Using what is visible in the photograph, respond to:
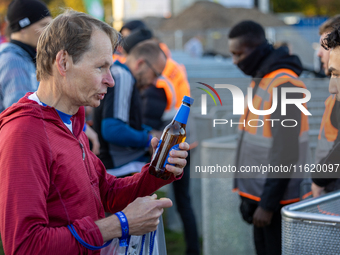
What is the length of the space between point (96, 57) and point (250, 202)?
189 centimetres

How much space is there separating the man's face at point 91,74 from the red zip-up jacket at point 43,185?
4.6 inches

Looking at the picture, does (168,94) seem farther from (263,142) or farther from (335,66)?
(335,66)

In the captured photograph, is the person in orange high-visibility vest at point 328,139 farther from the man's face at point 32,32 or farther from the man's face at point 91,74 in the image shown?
the man's face at point 32,32

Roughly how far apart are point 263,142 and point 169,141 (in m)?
1.25

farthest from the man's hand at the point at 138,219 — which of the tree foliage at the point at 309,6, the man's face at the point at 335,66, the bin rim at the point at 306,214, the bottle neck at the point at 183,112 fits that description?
the tree foliage at the point at 309,6

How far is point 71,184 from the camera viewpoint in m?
1.49

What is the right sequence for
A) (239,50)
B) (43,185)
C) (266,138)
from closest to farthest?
(43,185) → (266,138) → (239,50)

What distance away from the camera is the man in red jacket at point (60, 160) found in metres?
1.33

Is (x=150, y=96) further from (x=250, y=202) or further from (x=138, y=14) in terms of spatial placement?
(x=138, y=14)

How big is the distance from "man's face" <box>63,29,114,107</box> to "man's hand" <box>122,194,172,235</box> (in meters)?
0.45

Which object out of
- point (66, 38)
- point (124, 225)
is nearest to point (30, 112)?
point (66, 38)

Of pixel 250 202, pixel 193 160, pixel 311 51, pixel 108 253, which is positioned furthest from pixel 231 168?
pixel 311 51

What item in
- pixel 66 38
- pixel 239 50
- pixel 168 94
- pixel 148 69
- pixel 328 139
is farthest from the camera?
pixel 168 94

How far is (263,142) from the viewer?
2859 mm
